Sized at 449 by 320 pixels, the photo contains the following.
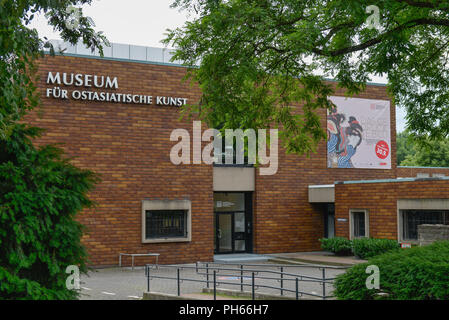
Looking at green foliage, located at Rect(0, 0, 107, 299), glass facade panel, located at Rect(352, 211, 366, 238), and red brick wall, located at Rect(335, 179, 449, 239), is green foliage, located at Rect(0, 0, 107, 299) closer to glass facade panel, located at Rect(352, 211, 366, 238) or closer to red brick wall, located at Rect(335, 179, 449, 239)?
red brick wall, located at Rect(335, 179, 449, 239)

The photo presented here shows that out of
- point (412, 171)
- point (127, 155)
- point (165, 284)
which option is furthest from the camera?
point (412, 171)

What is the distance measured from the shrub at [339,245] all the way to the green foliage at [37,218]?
721 inches

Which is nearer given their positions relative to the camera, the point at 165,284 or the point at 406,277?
the point at 406,277

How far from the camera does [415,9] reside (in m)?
11.8

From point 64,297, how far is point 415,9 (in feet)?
30.2

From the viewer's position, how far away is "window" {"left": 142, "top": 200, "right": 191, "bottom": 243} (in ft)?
75.0

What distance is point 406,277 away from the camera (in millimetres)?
8180

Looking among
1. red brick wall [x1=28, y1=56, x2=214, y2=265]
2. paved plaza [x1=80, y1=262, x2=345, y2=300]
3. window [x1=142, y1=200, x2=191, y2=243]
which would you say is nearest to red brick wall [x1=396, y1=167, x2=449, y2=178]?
red brick wall [x1=28, y1=56, x2=214, y2=265]

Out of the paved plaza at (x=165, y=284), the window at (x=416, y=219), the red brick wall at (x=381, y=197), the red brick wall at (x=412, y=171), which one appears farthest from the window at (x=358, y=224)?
the red brick wall at (x=412, y=171)

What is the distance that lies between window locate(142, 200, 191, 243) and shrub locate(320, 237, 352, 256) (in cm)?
605

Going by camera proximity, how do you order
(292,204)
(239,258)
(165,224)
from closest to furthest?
(165,224) → (239,258) → (292,204)

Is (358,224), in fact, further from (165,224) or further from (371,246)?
(165,224)

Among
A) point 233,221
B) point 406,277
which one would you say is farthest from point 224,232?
point 406,277

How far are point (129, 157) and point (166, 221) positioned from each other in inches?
122
